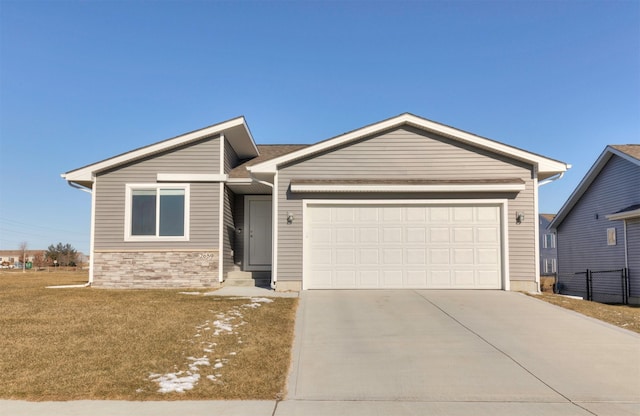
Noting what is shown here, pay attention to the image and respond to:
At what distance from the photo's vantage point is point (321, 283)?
1205cm

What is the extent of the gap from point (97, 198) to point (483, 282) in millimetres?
10512

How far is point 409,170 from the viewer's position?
40.8 feet

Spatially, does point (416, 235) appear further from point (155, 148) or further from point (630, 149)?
point (630, 149)

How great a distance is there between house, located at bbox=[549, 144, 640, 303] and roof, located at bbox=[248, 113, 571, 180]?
5.50 m

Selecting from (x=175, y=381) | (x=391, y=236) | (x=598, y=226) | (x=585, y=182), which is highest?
(x=585, y=182)

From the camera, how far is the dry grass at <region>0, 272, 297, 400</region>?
564 cm

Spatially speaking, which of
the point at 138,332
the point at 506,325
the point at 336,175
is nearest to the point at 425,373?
the point at 506,325

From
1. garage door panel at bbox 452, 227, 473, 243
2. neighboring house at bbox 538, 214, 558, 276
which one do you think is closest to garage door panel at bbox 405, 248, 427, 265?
garage door panel at bbox 452, 227, 473, 243

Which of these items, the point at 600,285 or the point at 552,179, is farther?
the point at 600,285

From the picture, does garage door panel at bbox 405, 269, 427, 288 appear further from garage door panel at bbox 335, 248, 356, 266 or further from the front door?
the front door

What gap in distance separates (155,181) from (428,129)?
24.6ft

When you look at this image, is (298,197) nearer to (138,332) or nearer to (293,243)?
(293,243)

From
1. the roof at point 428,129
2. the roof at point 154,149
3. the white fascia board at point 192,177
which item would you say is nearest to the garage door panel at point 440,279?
the roof at point 428,129

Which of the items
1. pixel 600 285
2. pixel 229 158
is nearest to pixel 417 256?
pixel 229 158
